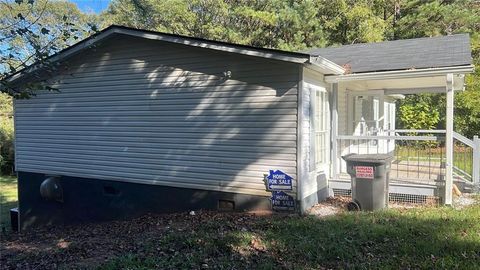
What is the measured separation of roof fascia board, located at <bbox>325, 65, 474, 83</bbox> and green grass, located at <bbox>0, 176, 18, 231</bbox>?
9914mm

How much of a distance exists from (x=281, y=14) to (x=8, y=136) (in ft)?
52.2

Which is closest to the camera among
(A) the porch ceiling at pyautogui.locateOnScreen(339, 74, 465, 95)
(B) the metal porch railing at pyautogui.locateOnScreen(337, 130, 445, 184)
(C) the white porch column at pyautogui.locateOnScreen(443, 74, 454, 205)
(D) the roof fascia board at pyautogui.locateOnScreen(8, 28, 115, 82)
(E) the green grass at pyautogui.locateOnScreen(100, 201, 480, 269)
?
(E) the green grass at pyautogui.locateOnScreen(100, 201, 480, 269)

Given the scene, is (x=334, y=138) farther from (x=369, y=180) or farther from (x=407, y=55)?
(x=407, y=55)

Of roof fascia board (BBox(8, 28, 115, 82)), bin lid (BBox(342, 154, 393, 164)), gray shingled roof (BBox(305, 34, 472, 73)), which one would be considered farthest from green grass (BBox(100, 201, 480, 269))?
roof fascia board (BBox(8, 28, 115, 82))

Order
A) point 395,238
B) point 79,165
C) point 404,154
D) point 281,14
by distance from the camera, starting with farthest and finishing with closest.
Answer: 1. point 281,14
2. point 404,154
3. point 79,165
4. point 395,238

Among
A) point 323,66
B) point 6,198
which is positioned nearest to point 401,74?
point 323,66

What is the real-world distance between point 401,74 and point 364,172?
2077 mm

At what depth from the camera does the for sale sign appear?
7.57 metres

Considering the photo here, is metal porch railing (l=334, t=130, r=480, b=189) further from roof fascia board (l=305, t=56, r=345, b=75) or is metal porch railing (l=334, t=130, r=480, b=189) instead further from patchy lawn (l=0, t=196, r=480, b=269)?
patchy lawn (l=0, t=196, r=480, b=269)

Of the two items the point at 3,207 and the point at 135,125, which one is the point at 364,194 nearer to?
the point at 135,125

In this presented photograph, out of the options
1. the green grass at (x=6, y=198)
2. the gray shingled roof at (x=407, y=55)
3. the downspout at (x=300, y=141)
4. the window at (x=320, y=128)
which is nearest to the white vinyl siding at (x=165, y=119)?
the downspout at (x=300, y=141)

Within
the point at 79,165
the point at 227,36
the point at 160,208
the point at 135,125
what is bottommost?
the point at 160,208

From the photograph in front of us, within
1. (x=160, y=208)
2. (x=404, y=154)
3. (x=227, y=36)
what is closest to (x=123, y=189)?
(x=160, y=208)

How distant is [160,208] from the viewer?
9188 millimetres
